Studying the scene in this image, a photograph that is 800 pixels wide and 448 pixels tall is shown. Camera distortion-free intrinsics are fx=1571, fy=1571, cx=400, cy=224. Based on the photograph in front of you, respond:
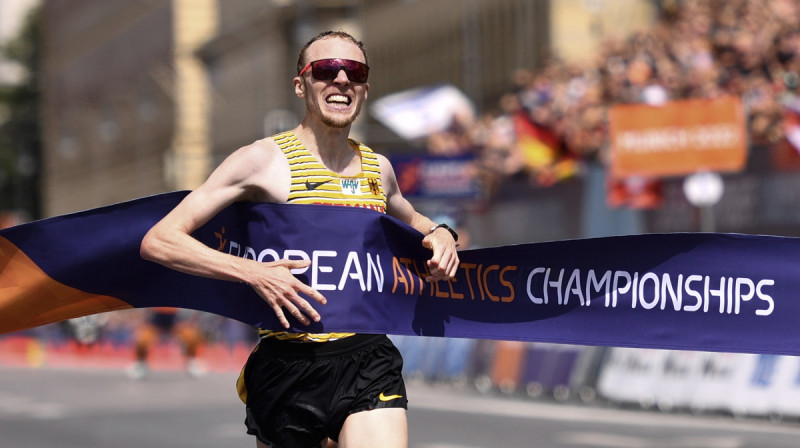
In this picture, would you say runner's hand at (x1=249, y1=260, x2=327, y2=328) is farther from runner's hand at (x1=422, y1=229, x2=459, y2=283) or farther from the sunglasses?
the sunglasses

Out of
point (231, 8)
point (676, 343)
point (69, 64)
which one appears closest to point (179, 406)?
point (676, 343)

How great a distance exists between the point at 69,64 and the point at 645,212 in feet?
215

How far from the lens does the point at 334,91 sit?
17.5 ft

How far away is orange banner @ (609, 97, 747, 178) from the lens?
17672mm

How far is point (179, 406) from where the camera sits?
18.5 m

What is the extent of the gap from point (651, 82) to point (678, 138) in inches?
35.0

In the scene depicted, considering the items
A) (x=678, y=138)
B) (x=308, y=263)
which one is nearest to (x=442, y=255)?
(x=308, y=263)

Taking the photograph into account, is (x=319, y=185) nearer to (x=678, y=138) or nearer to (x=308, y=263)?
(x=308, y=263)

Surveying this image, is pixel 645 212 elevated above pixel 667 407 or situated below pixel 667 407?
above

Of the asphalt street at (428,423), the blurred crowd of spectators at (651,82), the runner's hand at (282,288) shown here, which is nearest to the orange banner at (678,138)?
the blurred crowd of spectators at (651,82)

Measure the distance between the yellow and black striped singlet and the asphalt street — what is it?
7.84m

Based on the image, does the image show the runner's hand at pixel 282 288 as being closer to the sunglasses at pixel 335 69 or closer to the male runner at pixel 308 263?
the male runner at pixel 308 263

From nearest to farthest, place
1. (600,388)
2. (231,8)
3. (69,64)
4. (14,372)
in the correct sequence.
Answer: (600,388), (14,372), (231,8), (69,64)

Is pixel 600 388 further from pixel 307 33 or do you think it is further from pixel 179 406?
pixel 307 33
